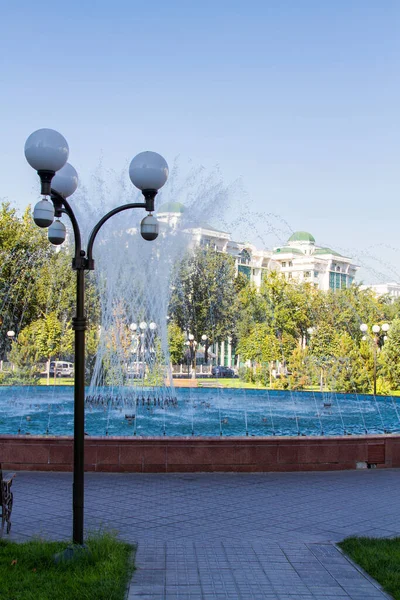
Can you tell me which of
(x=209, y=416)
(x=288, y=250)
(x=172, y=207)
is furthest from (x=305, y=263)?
(x=209, y=416)

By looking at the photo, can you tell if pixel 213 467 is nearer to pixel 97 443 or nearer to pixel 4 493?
Answer: pixel 97 443

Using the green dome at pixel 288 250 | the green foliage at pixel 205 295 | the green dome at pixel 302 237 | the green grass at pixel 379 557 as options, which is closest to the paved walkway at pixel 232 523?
the green grass at pixel 379 557

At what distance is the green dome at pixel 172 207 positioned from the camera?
72.3 feet

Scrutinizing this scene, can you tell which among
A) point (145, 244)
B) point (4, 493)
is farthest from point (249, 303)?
point (4, 493)

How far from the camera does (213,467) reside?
1070 cm

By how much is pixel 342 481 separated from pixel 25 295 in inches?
1218

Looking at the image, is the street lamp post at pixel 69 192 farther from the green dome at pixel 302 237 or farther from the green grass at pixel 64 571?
the green dome at pixel 302 237

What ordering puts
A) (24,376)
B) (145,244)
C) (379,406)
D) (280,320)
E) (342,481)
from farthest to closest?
(280,320) → (24,376) → (379,406) → (145,244) → (342,481)

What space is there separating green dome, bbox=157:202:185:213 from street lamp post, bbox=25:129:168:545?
49.9ft

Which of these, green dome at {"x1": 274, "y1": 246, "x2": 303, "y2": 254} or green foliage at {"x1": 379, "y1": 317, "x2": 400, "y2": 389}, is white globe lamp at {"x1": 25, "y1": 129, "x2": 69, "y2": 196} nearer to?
green foliage at {"x1": 379, "y1": 317, "x2": 400, "y2": 389}

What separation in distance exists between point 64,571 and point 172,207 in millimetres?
17437

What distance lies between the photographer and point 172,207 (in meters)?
22.4

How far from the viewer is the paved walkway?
5629 millimetres

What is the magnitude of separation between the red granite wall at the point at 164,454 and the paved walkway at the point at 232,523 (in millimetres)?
221
